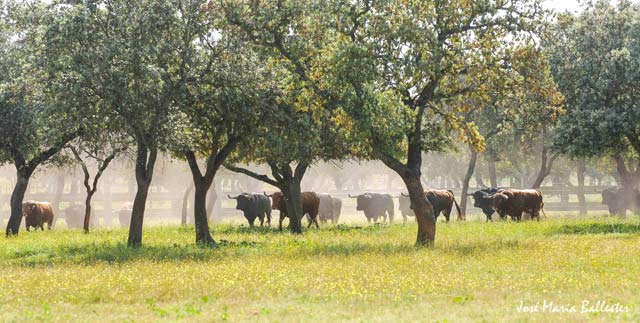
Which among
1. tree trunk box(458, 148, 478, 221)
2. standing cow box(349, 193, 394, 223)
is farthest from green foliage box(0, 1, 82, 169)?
standing cow box(349, 193, 394, 223)

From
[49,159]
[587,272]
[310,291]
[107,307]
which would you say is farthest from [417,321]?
[49,159]

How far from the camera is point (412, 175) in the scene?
88.5 ft

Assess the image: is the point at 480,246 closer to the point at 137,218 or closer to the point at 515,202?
the point at 137,218

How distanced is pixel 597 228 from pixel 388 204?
33814 mm

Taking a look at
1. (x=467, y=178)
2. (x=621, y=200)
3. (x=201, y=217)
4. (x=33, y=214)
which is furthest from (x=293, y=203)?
(x=621, y=200)

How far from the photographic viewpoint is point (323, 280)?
17.9 meters

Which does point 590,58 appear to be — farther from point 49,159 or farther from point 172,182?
point 172,182

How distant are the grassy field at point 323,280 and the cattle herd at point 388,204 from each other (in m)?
11.0

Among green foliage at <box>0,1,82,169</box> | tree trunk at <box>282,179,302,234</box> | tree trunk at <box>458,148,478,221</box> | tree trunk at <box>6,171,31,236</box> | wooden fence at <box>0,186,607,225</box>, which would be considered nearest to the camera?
green foliage at <box>0,1,82,169</box>

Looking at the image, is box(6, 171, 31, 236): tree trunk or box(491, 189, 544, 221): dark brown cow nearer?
box(6, 171, 31, 236): tree trunk

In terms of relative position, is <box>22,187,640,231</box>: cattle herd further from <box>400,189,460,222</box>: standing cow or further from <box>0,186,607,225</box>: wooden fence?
<box>0,186,607,225</box>: wooden fence

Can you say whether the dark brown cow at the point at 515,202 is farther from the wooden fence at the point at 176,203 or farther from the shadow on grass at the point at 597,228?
the wooden fence at the point at 176,203

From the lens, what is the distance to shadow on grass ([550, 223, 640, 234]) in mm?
32125

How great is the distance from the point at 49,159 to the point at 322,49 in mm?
16803
